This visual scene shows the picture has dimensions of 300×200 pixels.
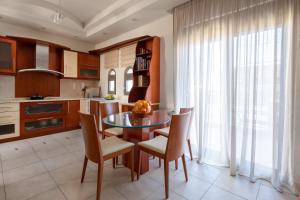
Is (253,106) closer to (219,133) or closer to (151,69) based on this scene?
(219,133)

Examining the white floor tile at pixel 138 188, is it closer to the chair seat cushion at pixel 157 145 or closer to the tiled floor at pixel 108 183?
the tiled floor at pixel 108 183

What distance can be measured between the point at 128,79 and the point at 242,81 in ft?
8.62

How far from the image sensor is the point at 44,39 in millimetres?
4156

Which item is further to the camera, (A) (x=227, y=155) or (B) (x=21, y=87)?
(B) (x=21, y=87)

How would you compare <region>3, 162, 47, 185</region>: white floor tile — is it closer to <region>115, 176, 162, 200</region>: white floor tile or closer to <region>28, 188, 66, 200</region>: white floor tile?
<region>28, 188, 66, 200</region>: white floor tile

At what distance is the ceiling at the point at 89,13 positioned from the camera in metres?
3.00

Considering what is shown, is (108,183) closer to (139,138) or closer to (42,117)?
(139,138)

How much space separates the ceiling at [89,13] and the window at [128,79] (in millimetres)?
1038

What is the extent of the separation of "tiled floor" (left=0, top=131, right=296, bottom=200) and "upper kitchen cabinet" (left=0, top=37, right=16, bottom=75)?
184 centimetres

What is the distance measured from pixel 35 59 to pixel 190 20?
368 centimetres

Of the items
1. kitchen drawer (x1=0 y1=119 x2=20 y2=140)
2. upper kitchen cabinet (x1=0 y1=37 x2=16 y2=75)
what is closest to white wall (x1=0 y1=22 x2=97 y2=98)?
upper kitchen cabinet (x1=0 y1=37 x2=16 y2=75)

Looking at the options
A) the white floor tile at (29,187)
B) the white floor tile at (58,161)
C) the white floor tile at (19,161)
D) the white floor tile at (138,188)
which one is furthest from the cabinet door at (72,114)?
the white floor tile at (138,188)

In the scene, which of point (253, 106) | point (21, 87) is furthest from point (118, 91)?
point (253, 106)

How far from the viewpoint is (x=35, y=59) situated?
12.5 feet
